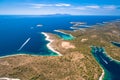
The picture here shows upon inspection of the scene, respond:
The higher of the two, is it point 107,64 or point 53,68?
point 53,68

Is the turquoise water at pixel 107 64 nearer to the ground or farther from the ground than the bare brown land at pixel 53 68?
nearer to the ground

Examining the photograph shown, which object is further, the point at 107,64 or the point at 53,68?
the point at 107,64

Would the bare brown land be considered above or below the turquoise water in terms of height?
above

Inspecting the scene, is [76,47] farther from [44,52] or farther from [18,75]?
[18,75]

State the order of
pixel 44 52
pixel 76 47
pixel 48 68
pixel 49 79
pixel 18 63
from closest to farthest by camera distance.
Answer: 1. pixel 49 79
2. pixel 48 68
3. pixel 18 63
4. pixel 44 52
5. pixel 76 47

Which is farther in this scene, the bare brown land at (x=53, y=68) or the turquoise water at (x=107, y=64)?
the turquoise water at (x=107, y=64)

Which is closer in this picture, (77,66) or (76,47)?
(77,66)

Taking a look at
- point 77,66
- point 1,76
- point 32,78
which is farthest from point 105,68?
point 1,76

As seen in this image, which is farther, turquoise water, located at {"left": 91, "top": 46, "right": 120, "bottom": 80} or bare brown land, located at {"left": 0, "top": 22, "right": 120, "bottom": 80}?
turquoise water, located at {"left": 91, "top": 46, "right": 120, "bottom": 80}
